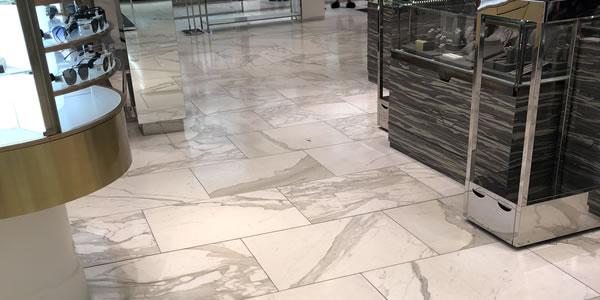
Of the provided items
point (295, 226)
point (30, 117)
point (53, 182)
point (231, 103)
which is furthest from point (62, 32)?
point (231, 103)

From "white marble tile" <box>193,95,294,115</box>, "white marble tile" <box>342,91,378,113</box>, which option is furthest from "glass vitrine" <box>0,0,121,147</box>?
"white marble tile" <box>342,91,378,113</box>

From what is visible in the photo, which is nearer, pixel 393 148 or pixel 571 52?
pixel 571 52

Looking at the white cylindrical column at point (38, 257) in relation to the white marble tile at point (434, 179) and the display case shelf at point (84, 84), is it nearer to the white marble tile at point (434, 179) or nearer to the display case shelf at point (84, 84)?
the display case shelf at point (84, 84)

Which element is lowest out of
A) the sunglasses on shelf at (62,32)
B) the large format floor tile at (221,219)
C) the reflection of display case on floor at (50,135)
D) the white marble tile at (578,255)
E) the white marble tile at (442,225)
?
the white marble tile at (578,255)

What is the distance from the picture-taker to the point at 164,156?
13.9ft

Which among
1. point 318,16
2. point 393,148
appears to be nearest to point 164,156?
point 393,148

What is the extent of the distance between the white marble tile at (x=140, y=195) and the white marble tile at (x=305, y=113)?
118cm

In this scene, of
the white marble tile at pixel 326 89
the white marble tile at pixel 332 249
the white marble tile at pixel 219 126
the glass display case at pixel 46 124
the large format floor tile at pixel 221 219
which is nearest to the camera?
→ the glass display case at pixel 46 124

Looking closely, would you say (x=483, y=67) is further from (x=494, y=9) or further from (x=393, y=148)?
(x=393, y=148)

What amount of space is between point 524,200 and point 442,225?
1.56 ft

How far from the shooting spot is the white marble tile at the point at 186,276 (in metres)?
2.65

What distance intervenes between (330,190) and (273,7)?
674 cm

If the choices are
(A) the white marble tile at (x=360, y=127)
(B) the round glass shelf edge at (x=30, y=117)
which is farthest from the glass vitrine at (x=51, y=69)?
(A) the white marble tile at (x=360, y=127)

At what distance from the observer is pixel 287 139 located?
14.7 ft
